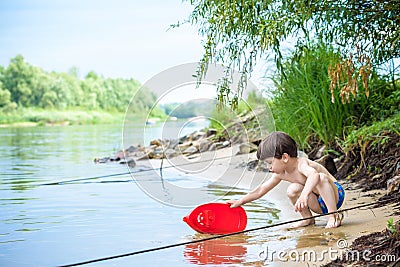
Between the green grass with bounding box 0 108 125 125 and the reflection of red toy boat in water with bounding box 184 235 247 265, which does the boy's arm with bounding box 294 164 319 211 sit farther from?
the green grass with bounding box 0 108 125 125

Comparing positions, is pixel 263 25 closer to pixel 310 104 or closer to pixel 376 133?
pixel 376 133

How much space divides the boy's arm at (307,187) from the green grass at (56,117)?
21.0 metres

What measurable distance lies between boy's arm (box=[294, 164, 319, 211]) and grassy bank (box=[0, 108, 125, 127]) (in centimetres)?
2094

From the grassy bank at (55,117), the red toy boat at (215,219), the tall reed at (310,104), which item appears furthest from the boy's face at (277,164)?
the grassy bank at (55,117)

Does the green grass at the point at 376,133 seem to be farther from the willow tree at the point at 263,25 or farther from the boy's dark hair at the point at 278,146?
the boy's dark hair at the point at 278,146

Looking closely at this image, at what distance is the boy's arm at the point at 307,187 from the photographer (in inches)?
131

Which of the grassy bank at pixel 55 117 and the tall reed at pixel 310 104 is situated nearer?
the tall reed at pixel 310 104

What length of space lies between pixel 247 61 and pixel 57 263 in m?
1.92

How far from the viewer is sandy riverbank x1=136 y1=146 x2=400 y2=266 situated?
291cm

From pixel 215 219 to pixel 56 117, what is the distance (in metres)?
21.3

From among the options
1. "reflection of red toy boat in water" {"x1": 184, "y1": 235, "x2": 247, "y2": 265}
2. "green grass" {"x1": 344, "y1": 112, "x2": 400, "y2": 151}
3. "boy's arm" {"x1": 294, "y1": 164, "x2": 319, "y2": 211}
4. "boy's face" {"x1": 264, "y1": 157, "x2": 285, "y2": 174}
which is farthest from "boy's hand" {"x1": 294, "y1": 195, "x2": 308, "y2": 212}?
"green grass" {"x1": 344, "y1": 112, "x2": 400, "y2": 151}

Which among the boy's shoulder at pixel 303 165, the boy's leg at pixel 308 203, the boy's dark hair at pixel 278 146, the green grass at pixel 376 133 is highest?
the green grass at pixel 376 133

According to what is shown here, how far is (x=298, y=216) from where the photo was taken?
3.88m

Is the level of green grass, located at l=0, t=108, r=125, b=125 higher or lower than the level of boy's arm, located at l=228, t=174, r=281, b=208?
higher
